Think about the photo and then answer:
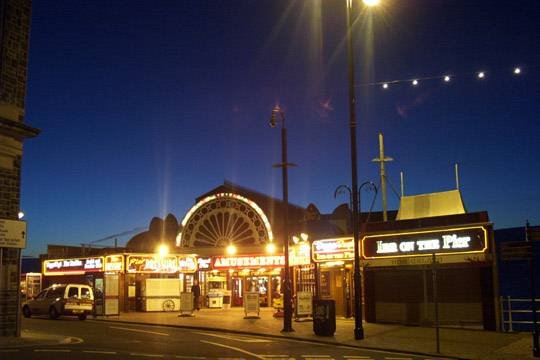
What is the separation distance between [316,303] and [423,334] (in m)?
3.96

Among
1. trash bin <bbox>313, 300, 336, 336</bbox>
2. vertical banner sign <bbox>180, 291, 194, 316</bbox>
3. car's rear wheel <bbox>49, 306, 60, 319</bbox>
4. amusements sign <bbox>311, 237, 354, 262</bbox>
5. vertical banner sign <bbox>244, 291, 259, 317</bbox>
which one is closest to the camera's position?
trash bin <bbox>313, 300, 336, 336</bbox>

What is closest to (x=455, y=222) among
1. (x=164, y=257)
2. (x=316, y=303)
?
(x=316, y=303)

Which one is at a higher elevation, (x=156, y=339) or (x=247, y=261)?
(x=247, y=261)

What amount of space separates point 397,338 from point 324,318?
2613 mm

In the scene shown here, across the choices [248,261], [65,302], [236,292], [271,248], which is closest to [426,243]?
[271,248]

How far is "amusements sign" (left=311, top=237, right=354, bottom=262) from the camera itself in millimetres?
29250

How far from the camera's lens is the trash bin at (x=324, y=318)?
72.0 ft

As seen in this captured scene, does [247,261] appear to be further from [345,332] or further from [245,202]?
[345,332]

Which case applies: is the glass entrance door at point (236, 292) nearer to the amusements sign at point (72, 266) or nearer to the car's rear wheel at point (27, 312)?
the amusements sign at point (72, 266)

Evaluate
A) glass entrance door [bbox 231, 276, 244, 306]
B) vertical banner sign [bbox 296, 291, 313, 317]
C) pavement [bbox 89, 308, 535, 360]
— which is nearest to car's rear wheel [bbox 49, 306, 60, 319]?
pavement [bbox 89, 308, 535, 360]

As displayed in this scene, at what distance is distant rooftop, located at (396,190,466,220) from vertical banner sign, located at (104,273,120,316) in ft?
52.2

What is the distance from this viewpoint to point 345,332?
2308 cm

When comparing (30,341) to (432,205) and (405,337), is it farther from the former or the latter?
(432,205)

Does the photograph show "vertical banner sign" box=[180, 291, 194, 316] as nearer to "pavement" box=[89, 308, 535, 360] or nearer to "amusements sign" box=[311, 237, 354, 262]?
"pavement" box=[89, 308, 535, 360]
